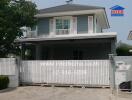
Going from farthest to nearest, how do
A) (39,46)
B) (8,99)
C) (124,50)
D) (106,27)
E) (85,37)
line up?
(106,27), (124,50), (39,46), (85,37), (8,99)

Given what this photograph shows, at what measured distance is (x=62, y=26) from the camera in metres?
27.5

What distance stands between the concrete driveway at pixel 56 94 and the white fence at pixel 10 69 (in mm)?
924

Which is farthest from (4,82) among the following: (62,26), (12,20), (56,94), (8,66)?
(62,26)

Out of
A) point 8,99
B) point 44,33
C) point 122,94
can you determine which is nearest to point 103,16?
point 44,33

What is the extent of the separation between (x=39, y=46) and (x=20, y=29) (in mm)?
3080

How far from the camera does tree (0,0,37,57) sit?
2278 cm

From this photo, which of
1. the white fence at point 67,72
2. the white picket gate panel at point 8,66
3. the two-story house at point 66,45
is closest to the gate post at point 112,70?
the white fence at point 67,72

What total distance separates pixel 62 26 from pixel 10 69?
9.82m

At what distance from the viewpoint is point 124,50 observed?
3297cm

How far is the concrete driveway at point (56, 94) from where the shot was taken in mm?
14375

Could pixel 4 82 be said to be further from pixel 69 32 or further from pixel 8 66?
pixel 69 32

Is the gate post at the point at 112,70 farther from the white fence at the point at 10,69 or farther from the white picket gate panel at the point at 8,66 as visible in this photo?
the white picket gate panel at the point at 8,66

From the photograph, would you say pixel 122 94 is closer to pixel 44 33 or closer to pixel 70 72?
pixel 70 72

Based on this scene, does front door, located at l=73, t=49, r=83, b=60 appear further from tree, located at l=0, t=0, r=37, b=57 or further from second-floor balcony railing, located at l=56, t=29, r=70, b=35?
tree, located at l=0, t=0, r=37, b=57
